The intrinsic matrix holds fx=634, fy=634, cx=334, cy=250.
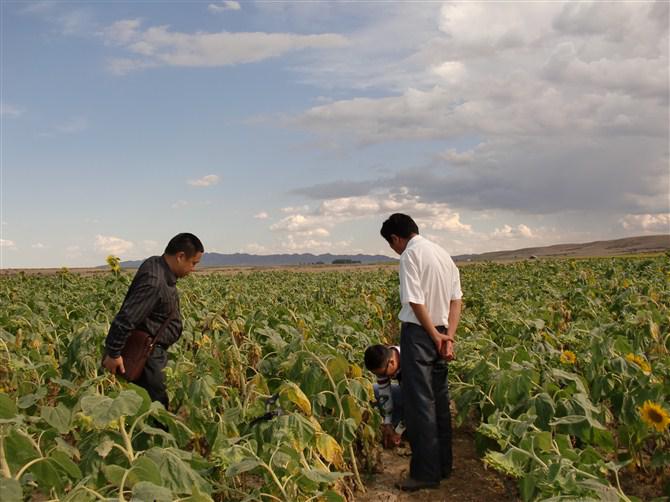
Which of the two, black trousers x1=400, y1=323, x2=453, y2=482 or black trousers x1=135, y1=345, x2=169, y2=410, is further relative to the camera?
black trousers x1=135, y1=345, x2=169, y2=410

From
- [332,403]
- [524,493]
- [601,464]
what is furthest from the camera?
[332,403]

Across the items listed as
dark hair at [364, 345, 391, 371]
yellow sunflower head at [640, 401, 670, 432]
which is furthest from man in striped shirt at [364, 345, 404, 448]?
yellow sunflower head at [640, 401, 670, 432]

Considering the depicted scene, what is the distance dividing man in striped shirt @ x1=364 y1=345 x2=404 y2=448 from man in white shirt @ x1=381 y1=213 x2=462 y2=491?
24 centimetres

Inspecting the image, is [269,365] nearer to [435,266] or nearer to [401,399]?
[401,399]

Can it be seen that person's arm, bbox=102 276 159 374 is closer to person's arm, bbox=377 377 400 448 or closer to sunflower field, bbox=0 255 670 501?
sunflower field, bbox=0 255 670 501

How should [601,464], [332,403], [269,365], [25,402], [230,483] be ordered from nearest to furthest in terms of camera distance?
[601,464] < [25,402] < [230,483] < [332,403] < [269,365]

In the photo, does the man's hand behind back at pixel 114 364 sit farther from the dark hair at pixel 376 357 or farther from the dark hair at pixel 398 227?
the dark hair at pixel 398 227

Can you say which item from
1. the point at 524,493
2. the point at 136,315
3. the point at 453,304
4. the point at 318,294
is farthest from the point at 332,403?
the point at 318,294

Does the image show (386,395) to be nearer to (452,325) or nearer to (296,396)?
(452,325)

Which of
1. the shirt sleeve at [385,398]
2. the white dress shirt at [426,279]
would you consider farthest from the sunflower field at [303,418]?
the white dress shirt at [426,279]

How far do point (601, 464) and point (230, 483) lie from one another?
219 cm

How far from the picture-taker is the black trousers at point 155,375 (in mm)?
4602

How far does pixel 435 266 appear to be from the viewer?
4375 millimetres

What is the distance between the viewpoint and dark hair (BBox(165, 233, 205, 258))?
4449 mm
